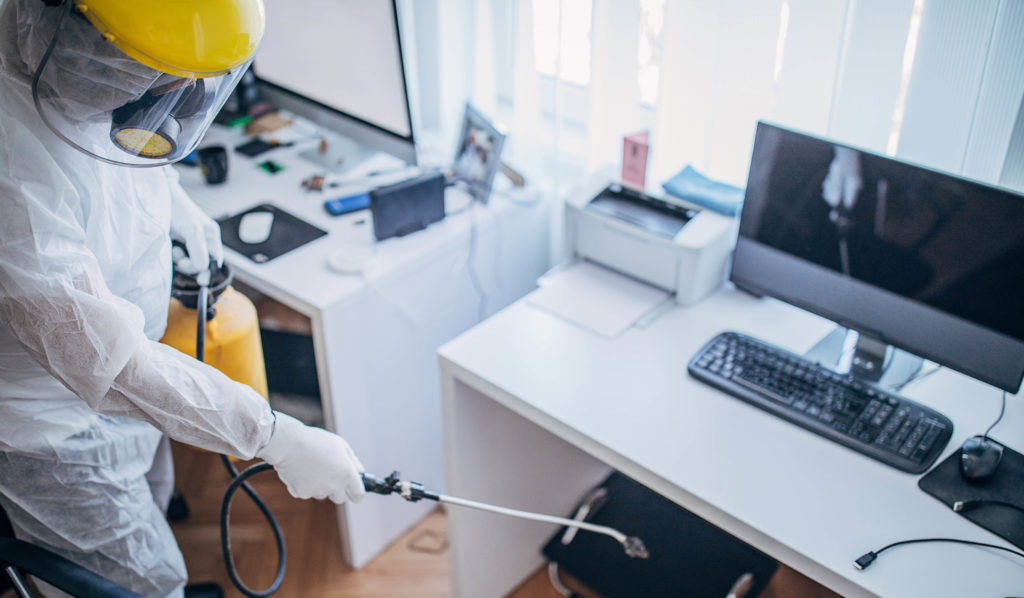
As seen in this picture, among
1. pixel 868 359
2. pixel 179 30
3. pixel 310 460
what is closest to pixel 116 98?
pixel 179 30

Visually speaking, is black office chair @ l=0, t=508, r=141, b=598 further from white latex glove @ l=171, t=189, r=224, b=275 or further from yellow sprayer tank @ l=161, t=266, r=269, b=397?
white latex glove @ l=171, t=189, r=224, b=275

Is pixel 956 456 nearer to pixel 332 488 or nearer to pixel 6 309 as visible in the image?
pixel 332 488

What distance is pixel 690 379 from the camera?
1.44 m

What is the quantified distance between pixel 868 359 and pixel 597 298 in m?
0.50

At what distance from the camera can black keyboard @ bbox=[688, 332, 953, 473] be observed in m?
1.27

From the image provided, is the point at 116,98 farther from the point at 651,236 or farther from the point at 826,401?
the point at 826,401

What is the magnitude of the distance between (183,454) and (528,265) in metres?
1.09

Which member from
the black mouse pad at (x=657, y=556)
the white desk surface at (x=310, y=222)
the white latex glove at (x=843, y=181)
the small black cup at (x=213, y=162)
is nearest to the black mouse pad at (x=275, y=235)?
the white desk surface at (x=310, y=222)

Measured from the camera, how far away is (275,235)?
6.01 ft

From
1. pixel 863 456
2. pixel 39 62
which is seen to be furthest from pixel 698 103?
pixel 39 62

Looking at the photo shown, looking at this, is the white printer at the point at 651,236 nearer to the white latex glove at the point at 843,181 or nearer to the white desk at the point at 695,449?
the white desk at the point at 695,449

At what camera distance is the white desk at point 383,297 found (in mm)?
1689

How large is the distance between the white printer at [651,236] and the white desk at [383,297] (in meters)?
0.29

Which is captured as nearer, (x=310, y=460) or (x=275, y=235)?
(x=310, y=460)
